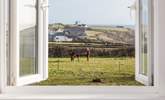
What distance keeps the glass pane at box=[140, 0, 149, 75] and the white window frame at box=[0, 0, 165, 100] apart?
19cm

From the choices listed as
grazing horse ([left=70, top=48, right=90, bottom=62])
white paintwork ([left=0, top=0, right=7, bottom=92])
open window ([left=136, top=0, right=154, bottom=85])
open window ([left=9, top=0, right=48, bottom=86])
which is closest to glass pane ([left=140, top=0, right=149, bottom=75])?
open window ([left=136, top=0, right=154, bottom=85])

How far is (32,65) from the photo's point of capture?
2.11m

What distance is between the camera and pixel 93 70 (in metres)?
2.03

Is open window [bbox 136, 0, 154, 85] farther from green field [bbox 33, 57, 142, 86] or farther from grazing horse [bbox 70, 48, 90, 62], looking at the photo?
grazing horse [bbox 70, 48, 90, 62]

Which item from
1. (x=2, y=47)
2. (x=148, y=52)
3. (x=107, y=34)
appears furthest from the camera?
(x=107, y=34)

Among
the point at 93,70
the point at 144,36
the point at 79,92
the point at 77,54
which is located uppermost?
the point at 144,36

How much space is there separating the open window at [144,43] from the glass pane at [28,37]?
694 mm

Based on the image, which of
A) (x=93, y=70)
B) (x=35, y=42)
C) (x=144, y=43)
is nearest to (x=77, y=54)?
(x=93, y=70)

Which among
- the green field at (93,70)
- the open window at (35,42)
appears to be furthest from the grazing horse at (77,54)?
the open window at (35,42)

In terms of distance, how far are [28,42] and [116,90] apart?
26.9 inches

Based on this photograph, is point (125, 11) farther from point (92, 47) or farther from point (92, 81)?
point (92, 81)

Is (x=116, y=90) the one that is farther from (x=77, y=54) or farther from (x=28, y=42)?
(x=28, y=42)

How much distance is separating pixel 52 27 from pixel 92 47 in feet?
0.96

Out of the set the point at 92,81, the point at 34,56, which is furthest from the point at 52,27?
the point at 92,81
